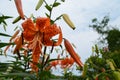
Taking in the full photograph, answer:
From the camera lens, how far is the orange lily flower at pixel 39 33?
159cm

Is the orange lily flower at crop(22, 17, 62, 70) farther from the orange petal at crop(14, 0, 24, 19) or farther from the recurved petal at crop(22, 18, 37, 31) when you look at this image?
the orange petal at crop(14, 0, 24, 19)

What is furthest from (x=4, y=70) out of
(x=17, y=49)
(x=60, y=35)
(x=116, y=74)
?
(x=116, y=74)

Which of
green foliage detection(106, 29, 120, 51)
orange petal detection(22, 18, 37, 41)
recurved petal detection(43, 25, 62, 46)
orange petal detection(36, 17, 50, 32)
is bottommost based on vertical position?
recurved petal detection(43, 25, 62, 46)

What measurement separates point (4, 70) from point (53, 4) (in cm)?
58

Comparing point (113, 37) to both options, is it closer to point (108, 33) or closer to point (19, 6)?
point (108, 33)

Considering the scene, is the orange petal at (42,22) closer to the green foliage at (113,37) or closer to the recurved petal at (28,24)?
the recurved petal at (28,24)

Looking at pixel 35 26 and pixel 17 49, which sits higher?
pixel 35 26

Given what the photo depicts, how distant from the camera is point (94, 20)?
104 ft

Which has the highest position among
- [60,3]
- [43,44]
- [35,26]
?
[60,3]

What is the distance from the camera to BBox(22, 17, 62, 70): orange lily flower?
5.21 ft

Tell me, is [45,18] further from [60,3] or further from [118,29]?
[118,29]

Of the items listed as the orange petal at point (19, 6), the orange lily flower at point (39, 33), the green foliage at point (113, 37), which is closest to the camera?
the orange petal at point (19, 6)

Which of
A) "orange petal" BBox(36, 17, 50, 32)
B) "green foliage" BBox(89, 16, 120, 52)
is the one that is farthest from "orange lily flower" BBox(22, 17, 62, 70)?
"green foliage" BBox(89, 16, 120, 52)

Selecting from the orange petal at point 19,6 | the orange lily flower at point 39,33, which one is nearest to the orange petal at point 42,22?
the orange lily flower at point 39,33
